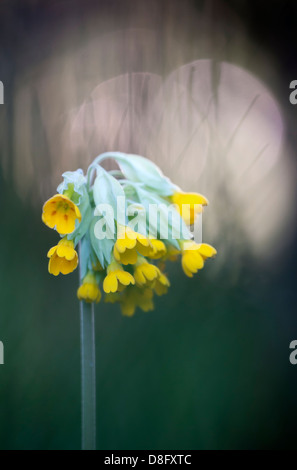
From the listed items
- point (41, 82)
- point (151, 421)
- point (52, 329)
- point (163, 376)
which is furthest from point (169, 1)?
point (151, 421)

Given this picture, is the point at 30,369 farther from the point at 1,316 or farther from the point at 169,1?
the point at 169,1

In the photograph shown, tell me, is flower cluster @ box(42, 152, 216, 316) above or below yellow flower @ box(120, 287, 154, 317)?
above

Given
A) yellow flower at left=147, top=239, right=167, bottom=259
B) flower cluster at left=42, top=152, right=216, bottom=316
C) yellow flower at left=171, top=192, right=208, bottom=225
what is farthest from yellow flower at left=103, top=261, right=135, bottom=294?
yellow flower at left=171, top=192, right=208, bottom=225

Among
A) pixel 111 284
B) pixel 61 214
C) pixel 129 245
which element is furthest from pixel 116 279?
pixel 61 214

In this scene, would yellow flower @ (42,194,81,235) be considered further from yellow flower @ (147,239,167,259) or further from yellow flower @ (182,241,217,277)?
yellow flower @ (182,241,217,277)

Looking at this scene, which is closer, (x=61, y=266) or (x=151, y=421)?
(x=61, y=266)

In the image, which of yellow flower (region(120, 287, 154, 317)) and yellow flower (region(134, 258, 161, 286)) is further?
yellow flower (region(120, 287, 154, 317))

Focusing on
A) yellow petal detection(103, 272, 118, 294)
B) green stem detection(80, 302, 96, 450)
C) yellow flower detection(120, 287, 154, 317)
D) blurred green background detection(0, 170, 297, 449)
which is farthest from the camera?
blurred green background detection(0, 170, 297, 449)

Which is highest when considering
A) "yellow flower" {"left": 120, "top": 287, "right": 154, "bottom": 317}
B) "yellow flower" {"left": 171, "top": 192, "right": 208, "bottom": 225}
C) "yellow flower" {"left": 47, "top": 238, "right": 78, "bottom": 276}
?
"yellow flower" {"left": 171, "top": 192, "right": 208, "bottom": 225}
